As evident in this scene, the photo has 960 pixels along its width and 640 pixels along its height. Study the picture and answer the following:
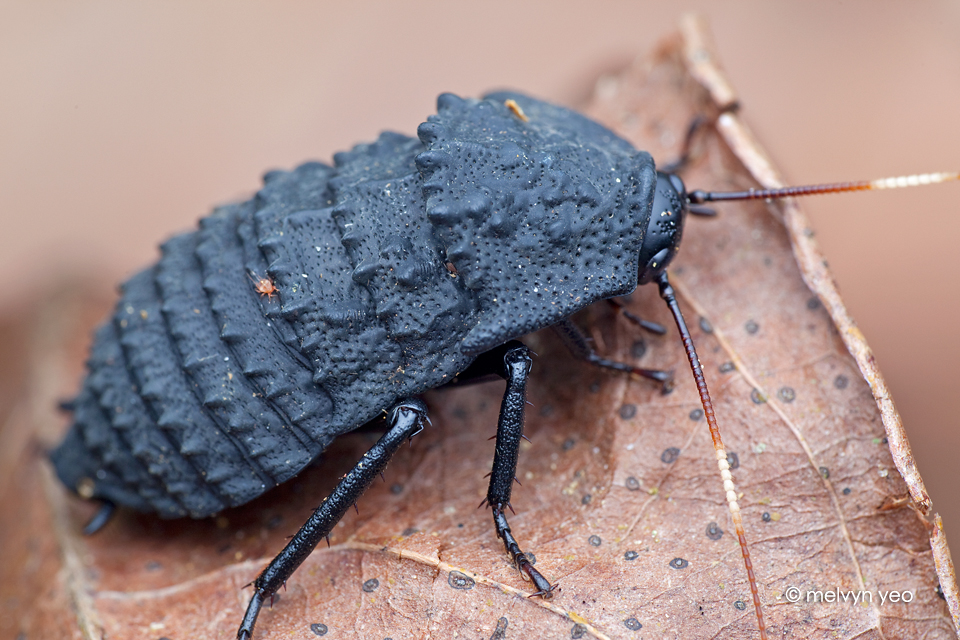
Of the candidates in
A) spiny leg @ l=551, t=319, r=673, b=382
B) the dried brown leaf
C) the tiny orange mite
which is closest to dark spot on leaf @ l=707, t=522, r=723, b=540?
the dried brown leaf

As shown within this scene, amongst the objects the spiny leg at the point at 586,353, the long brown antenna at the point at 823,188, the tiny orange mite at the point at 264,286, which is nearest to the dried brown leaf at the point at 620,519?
the spiny leg at the point at 586,353

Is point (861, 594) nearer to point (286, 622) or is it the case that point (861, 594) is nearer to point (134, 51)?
point (286, 622)

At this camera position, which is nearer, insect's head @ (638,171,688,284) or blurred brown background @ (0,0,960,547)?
insect's head @ (638,171,688,284)

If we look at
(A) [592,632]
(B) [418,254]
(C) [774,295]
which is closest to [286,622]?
(A) [592,632]

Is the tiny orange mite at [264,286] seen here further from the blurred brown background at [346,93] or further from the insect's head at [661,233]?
the blurred brown background at [346,93]

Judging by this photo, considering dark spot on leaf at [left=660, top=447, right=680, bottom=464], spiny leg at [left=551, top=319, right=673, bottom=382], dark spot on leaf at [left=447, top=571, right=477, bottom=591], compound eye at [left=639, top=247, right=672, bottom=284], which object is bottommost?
dark spot on leaf at [left=660, top=447, right=680, bottom=464]

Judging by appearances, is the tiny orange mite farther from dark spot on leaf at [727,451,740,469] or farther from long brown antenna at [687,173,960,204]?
dark spot on leaf at [727,451,740,469]
